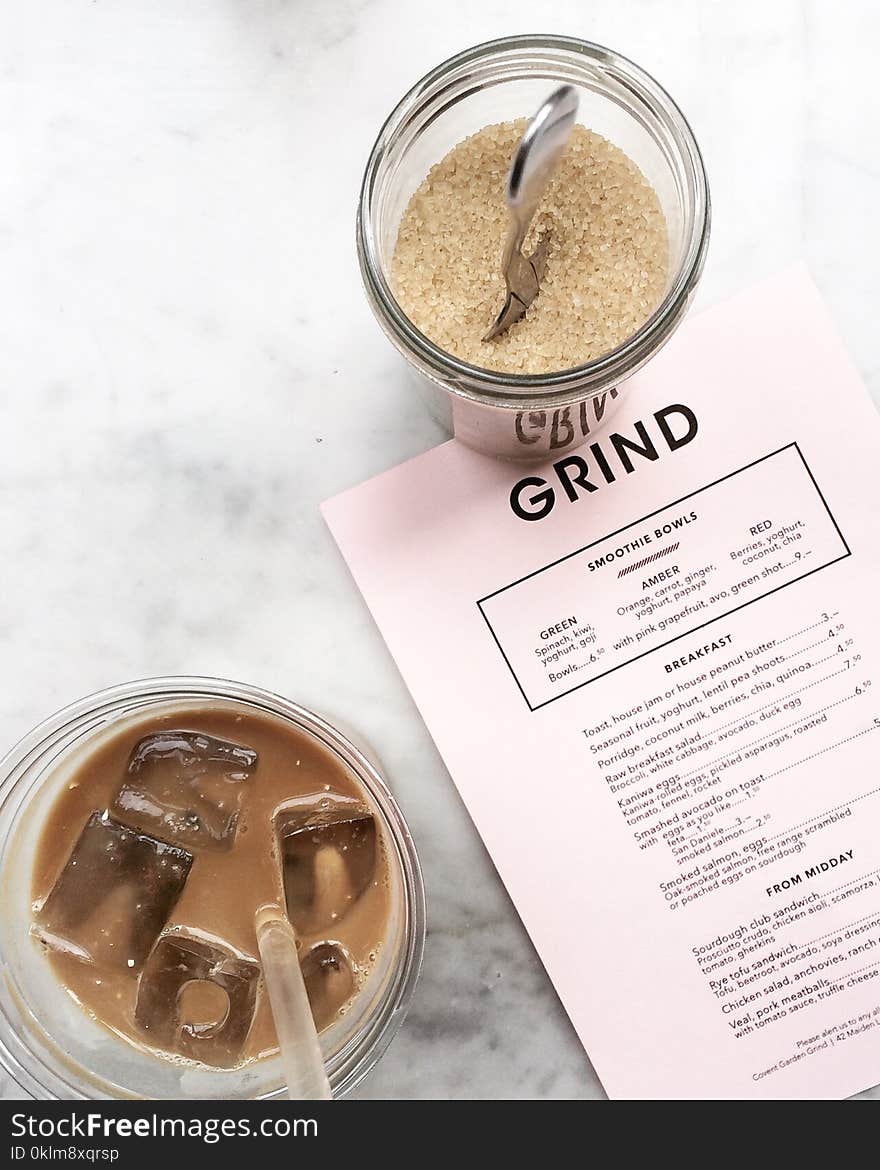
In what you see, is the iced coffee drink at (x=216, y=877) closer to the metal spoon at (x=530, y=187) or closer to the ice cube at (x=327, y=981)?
the ice cube at (x=327, y=981)

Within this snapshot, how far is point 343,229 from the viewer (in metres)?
0.87

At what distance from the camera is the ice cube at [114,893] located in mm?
797

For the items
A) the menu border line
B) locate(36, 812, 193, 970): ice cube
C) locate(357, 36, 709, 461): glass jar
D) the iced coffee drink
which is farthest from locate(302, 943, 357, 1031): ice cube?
locate(357, 36, 709, 461): glass jar

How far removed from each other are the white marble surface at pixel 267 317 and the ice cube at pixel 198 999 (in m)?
0.14

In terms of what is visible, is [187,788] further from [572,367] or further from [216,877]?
[572,367]

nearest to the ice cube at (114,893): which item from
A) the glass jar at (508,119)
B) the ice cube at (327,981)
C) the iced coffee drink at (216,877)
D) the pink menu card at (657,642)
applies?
the iced coffee drink at (216,877)

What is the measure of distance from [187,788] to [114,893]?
0.09m

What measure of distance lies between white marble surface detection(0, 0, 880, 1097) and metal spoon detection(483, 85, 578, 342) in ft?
0.59

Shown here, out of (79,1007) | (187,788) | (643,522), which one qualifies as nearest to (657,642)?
(643,522)

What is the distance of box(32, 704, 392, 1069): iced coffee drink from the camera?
80cm

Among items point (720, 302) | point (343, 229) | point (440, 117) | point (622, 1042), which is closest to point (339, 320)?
point (343, 229)

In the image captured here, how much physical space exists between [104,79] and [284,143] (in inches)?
5.8

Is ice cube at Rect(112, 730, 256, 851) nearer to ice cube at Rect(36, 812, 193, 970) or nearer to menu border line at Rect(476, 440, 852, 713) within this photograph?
ice cube at Rect(36, 812, 193, 970)

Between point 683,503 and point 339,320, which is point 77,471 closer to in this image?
point 339,320
